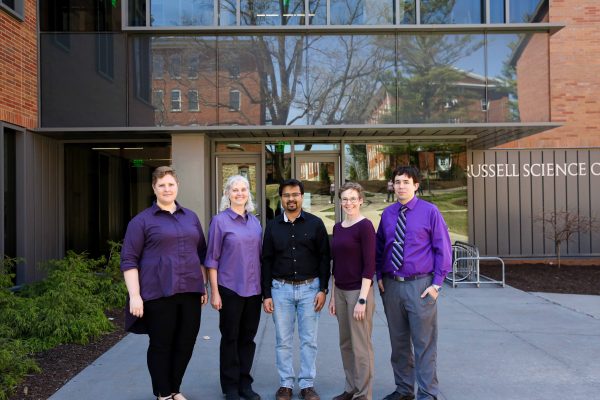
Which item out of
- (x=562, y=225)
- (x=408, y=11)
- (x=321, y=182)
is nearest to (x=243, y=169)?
(x=321, y=182)

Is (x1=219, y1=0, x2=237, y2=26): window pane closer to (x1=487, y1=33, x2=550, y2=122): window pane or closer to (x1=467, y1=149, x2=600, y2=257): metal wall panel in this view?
(x1=487, y1=33, x2=550, y2=122): window pane

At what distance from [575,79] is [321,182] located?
6.63m

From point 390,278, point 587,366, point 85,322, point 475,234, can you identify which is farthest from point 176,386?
point 475,234

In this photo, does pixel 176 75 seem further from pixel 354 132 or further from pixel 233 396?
pixel 233 396

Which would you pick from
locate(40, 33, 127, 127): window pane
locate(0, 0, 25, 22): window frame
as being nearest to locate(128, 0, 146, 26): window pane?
locate(40, 33, 127, 127): window pane

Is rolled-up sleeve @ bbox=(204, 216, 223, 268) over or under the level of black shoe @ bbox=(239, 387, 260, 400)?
over

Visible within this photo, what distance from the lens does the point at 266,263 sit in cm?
456

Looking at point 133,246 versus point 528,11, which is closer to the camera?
point 133,246

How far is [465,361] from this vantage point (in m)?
5.75

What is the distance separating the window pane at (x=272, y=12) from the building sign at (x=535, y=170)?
219 inches

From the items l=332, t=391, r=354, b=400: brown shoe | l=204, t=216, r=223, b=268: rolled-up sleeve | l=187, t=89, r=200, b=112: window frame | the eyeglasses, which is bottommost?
l=332, t=391, r=354, b=400: brown shoe

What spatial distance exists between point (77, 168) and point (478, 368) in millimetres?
9553

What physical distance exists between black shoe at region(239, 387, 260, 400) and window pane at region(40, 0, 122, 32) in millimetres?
8482

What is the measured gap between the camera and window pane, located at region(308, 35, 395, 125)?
34.9 feet
